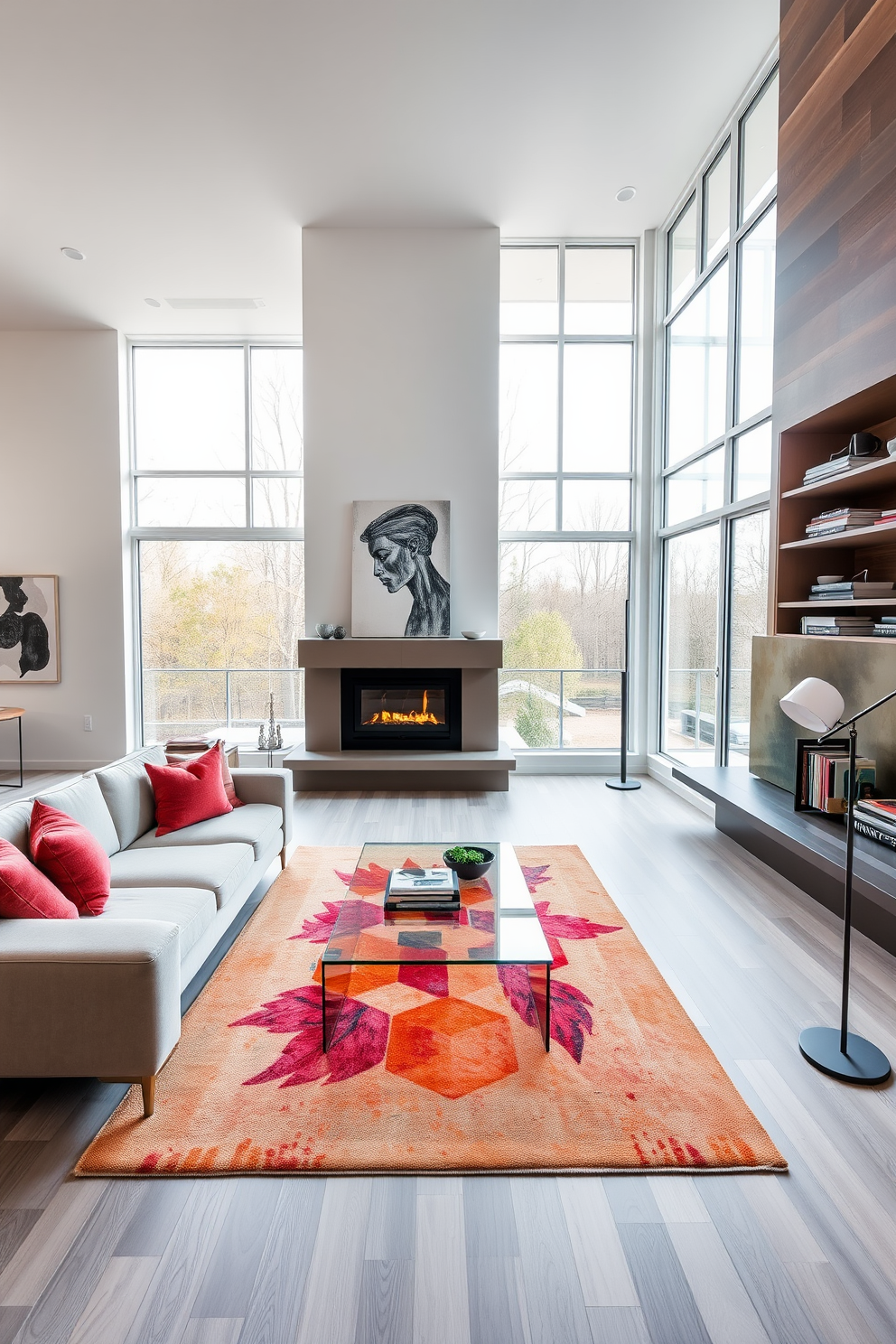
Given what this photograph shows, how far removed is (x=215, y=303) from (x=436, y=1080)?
20.0ft

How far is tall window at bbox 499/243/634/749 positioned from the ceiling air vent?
2.08m

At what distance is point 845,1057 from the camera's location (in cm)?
209

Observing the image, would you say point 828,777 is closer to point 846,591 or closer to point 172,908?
point 846,591

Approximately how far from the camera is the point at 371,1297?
139 cm

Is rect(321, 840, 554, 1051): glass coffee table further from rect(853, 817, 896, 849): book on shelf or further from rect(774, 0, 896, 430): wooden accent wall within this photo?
rect(774, 0, 896, 430): wooden accent wall

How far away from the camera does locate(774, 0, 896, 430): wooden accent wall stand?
2719 millimetres

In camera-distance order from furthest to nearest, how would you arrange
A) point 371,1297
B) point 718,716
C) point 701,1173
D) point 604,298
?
point 604,298, point 718,716, point 701,1173, point 371,1297

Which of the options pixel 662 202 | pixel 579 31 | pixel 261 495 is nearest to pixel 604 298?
pixel 662 202

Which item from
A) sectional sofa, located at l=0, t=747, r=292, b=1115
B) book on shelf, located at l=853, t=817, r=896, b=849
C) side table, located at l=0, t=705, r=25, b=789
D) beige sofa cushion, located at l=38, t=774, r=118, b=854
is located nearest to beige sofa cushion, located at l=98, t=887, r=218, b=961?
sectional sofa, located at l=0, t=747, r=292, b=1115

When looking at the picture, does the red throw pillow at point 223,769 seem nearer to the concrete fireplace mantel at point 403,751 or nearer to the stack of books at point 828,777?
the concrete fireplace mantel at point 403,751

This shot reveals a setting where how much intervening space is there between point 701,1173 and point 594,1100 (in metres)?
0.32

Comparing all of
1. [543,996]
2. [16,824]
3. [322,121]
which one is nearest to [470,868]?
[543,996]

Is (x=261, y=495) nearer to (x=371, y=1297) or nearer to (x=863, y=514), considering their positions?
(x=863, y=514)

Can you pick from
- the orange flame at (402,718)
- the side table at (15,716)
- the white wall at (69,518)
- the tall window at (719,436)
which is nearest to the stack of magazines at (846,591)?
the tall window at (719,436)
